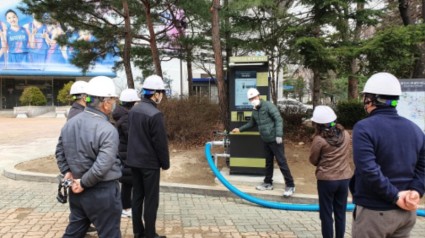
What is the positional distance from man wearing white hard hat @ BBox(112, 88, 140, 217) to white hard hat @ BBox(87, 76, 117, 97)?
192cm

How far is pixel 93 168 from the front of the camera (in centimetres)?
322

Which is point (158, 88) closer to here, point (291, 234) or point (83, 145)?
point (83, 145)

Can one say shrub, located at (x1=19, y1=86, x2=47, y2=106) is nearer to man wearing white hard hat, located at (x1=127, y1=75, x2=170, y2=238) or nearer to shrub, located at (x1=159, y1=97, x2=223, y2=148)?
shrub, located at (x1=159, y1=97, x2=223, y2=148)

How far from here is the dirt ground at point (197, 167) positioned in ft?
25.5

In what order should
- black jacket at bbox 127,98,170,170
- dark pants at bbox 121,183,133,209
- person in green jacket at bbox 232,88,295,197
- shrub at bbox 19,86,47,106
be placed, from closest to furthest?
black jacket at bbox 127,98,170,170
dark pants at bbox 121,183,133,209
person in green jacket at bbox 232,88,295,197
shrub at bbox 19,86,47,106

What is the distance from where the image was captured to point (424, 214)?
5.79 meters

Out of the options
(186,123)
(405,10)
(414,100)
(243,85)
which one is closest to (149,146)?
(243,85)

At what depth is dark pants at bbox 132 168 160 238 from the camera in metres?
4.54

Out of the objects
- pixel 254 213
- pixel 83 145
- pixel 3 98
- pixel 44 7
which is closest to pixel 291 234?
pixel 254 213

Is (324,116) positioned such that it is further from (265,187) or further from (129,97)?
(265,187)

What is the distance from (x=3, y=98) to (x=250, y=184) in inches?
1504

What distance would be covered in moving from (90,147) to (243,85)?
484 cm

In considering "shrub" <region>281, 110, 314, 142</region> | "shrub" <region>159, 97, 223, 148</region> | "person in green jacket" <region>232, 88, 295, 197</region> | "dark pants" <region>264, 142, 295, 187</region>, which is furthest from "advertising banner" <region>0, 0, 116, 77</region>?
"dark pants" <region>264, 142, 295, 187</region>

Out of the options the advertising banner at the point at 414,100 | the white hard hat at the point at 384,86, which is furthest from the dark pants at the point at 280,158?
the white hard hat at the point at 384,86
